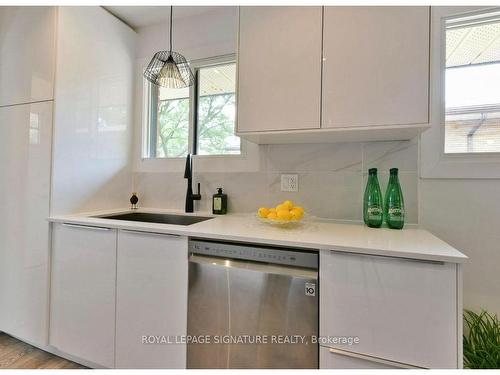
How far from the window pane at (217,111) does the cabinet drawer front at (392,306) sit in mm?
1224

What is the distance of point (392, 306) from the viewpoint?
0.92 m

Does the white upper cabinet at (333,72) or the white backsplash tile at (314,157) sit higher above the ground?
the white upper cabinet at (333,72)

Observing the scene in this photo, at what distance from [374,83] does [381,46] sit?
0.17 metres

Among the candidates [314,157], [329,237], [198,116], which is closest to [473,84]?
[314,157]

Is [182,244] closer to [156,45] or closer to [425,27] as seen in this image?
[425,27]

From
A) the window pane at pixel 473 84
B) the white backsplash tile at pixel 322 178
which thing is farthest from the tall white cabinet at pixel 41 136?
the window pane at pixel 473 84

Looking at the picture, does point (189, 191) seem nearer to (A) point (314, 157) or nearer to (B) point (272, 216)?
(B) point (272, 216)

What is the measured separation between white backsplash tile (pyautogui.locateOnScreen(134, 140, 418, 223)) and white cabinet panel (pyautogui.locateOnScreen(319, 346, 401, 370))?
2.55ft

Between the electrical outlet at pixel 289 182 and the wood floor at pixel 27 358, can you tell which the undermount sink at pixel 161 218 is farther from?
the wood floor at pixel 27 358

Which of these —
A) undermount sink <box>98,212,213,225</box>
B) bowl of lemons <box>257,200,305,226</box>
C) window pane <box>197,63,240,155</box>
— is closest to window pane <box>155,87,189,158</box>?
window pane <box>197,63,240,155</box>

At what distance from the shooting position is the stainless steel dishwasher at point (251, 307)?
1.03 metres

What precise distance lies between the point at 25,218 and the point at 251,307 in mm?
1636

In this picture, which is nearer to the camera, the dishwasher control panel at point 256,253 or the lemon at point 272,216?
the dishwasher control panel at point 256,253

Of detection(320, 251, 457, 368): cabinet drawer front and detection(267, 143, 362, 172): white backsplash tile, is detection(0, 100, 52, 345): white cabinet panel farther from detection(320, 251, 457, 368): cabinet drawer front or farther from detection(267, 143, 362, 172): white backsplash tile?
detection(320, 251, 457, 368): cabinet drawer front
